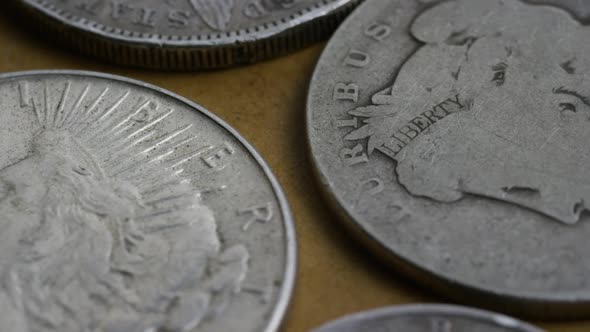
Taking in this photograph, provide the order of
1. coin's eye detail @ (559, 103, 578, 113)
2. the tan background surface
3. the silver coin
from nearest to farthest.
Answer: the silver coin
the tan background surface
coin's eye detail @ (559, 103, 578, 113)

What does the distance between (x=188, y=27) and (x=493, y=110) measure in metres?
0.63

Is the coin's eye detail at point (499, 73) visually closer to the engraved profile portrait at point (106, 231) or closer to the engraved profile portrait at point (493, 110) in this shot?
the engraved profile portrait at point (493, 110)

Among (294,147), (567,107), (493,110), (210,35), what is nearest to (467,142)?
(493,110)

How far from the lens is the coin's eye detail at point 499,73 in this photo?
1.35 metres

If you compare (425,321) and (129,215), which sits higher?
(129,215)

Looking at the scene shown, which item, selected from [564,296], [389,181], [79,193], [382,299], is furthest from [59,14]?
[564,296]

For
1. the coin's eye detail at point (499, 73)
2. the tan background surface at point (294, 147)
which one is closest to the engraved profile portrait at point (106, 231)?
the tan background surface at point (294, 147)

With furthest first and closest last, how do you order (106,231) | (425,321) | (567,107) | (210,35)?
(210,35)
(567,107)
(106,231)
(425,321)

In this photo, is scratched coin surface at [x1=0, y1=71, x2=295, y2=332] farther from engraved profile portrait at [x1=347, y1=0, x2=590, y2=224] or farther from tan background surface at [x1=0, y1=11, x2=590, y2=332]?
engraved profile portrait at [x1=347, y1=0, x2=590, y2=224]

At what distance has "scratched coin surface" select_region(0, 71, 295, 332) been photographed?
1079 mm

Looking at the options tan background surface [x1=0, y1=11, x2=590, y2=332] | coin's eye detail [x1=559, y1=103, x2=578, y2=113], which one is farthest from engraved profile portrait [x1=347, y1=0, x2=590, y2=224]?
tan background surface [x1=0, y1=11, x2=590, y2=332]

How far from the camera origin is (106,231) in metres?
1.18

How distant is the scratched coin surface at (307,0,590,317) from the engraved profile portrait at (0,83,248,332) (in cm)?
26

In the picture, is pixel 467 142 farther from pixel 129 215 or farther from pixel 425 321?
pixel 129 215
